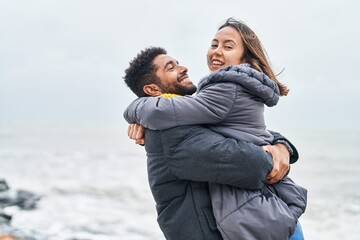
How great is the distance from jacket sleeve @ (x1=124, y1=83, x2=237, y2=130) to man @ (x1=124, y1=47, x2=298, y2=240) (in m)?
0.04

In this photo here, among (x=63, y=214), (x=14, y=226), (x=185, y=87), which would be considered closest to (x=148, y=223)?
(x=63, y=214)

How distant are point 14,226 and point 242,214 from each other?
11957mm

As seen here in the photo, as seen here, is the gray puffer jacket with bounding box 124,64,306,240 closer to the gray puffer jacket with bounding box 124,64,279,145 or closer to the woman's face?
the gray puffer jacket with bounding box 124,64,279,145

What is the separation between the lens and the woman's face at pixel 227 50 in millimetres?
2369

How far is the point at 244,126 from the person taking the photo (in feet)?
6.89

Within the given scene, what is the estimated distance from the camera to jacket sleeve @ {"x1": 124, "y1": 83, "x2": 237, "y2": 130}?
2008 millimetres

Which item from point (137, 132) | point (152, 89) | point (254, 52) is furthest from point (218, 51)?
point (137, 132)

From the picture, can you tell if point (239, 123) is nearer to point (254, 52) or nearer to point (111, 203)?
point (254, 52)

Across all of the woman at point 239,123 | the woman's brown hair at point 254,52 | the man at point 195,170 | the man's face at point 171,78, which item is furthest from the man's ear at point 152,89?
the woman's brown hair at point 254,52

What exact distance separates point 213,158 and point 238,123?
0.24m

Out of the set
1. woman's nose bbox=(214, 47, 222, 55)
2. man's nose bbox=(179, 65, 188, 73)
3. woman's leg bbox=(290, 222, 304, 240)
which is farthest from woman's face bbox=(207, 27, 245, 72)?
woman's leg bbox=(290, 222, 304, 240)

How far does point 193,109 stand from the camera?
2014 mm

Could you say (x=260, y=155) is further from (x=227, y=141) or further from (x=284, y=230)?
(x=284, y=230)

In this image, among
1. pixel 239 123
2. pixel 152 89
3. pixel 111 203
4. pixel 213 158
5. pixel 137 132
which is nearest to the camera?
pixel 213 158
